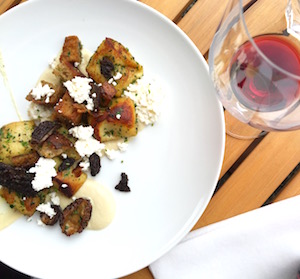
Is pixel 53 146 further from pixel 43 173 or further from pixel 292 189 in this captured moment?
pixel 292 189

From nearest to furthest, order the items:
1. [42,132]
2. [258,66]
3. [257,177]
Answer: [258,66]
[42,132]
[257,177]

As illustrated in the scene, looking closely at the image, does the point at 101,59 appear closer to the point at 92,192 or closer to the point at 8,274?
the point at 92,192

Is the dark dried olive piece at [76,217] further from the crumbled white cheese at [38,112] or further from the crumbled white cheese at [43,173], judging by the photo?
the crumbled white cheese at [38,112]

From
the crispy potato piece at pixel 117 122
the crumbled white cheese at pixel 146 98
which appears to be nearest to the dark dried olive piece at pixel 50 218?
the crispy potato piece at pixel 117 122

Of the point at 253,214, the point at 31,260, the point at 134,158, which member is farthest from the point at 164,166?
the point at 31,260

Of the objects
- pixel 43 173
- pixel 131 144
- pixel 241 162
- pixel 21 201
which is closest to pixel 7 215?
pixel 21 201
